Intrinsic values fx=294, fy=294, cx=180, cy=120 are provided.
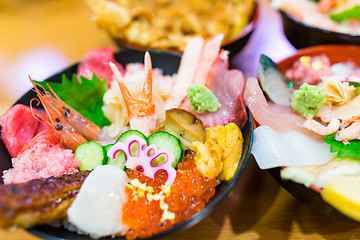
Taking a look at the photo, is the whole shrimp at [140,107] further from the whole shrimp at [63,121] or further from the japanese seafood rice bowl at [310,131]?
the japanese seafood rice bowl at [310,131]

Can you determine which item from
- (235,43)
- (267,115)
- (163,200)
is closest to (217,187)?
(163,200)

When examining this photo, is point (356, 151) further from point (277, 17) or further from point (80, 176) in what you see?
point (277, 17)

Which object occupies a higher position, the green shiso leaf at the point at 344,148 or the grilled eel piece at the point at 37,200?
the grilled eel piece at the point at 37,200

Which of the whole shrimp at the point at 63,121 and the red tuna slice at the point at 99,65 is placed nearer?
the whole shrimp at the point at 63,121

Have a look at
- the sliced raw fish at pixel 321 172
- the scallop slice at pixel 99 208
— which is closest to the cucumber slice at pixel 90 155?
the scallop slice at pixel 99 208

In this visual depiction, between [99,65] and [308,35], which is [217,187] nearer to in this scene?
[99,65]

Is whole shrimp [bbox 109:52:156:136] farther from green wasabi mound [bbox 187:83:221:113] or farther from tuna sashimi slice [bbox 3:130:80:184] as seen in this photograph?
tuna sashimi slice [bbox 3:130:80:184]

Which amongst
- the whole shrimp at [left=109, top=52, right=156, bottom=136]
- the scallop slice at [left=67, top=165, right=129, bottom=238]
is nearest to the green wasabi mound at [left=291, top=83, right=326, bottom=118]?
the whole shrimp at [left=109, top=52, right=156, bottom=136]
